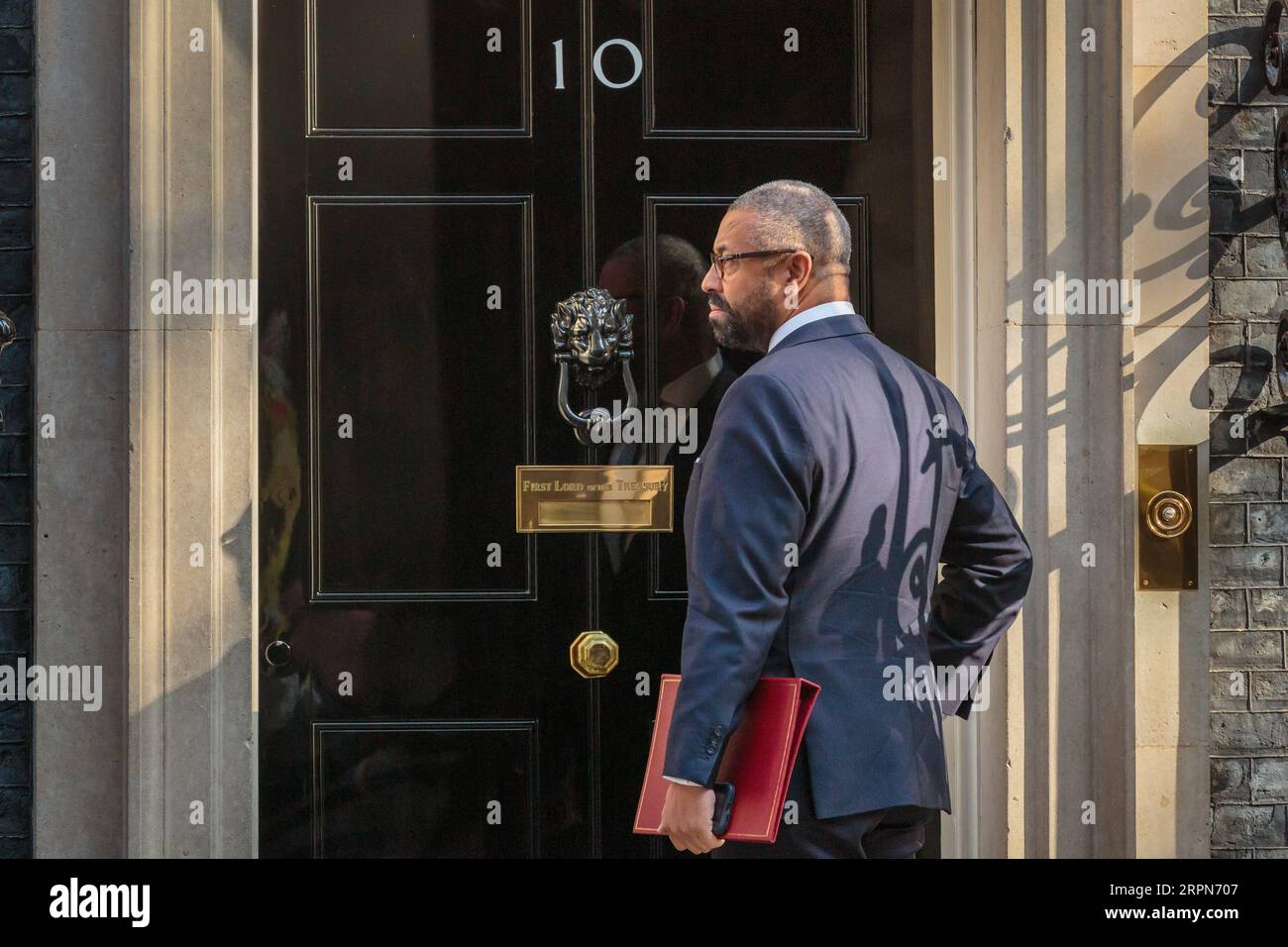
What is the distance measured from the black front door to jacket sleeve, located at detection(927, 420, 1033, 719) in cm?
105

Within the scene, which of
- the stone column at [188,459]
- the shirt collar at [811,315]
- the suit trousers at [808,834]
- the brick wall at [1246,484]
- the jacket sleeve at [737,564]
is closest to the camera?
the jacket sleeve at [737,564]

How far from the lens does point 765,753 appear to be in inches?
94.3

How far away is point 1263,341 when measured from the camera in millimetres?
3674

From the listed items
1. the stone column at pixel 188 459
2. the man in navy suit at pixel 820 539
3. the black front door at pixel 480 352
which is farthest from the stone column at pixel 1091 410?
the stone column at pixel 188 459

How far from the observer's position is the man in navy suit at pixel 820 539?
2383 millimetres

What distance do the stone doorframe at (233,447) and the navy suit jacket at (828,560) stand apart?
3.42ft

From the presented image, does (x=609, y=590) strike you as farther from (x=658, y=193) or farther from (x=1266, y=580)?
(x=1266, y=580)

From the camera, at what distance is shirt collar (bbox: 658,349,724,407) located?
3.74 metres

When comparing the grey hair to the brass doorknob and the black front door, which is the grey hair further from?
the brass doorknob

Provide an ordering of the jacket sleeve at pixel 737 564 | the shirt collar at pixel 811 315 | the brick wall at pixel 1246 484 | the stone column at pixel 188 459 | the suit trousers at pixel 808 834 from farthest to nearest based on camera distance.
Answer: the brick wall at pixel 1246 484
the stone column at pixel 188 459
the shirt collar at pixel 811 315
the suit trousers at pixel 808 834
the jacket sleeve at pixel 737 564

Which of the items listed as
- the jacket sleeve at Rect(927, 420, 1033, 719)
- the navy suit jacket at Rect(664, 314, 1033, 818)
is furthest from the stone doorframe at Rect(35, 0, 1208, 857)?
the navy suit jacket at Rect(664, 314, 1033, 818)

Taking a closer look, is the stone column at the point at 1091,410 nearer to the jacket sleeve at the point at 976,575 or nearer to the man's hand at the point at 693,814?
the jacket sleeve at the point at 976,575

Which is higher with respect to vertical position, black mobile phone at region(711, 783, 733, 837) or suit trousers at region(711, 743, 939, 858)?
black mobile phone at region(711, 783, 733, 837)

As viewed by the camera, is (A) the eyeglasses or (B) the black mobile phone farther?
(A) the eyeglasses
